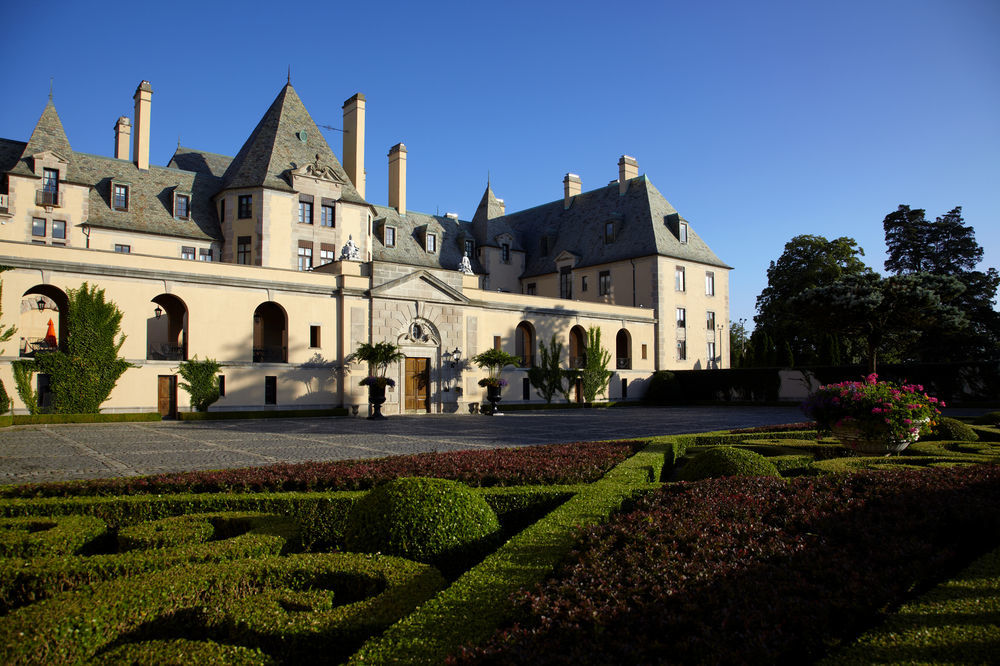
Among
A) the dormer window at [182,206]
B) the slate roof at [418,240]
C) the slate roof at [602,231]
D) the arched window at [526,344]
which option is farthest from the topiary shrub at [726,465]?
the slate roof at [602,231]

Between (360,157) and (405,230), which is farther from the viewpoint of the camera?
(405,230)

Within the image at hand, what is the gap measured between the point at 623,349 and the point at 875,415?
3829 cm

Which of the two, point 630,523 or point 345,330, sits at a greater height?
point 345,330

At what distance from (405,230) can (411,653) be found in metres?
47.8

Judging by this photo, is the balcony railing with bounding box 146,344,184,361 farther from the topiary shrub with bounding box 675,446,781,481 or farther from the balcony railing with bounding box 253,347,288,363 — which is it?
the topiary shrub with bounding box 675,446,781,481

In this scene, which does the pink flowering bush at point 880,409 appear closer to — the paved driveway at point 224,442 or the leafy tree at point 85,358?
the paved driveway at point 224,442

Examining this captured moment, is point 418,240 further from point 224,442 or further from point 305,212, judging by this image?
point 224,442

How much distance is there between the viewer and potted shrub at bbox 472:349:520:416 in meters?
36.1

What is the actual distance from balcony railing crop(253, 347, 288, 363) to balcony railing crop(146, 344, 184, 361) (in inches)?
139

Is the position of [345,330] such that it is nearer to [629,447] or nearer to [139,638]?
[629,447]

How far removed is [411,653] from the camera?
3.68 m

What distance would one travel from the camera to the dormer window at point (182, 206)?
39.2 meters

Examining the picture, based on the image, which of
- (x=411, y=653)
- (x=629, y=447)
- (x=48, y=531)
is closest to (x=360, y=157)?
(x=629, y=447)

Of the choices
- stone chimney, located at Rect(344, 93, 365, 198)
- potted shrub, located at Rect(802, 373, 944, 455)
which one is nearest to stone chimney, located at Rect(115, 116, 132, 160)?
stone chimney, located at Rect(344, 93, 365, 198)
